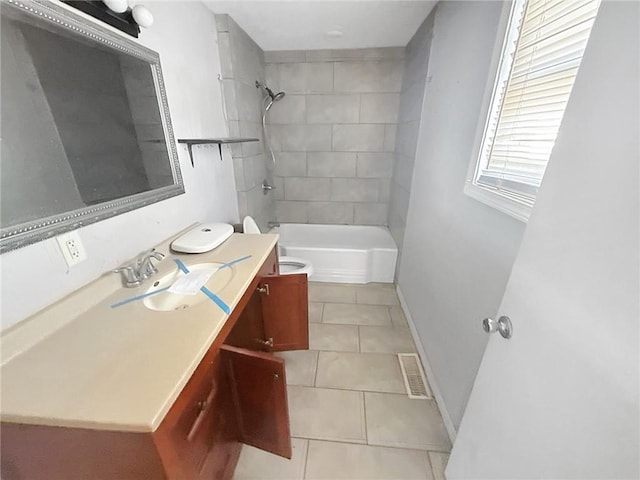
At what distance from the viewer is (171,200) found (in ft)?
4.50

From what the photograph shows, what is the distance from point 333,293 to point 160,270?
1.67 metres

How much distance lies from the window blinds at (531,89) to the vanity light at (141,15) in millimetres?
1411

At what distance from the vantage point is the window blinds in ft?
2.43

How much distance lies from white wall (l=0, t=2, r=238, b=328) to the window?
1496mm

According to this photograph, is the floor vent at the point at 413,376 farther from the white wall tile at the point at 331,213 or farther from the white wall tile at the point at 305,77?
the white wall tile at the point at 305,77

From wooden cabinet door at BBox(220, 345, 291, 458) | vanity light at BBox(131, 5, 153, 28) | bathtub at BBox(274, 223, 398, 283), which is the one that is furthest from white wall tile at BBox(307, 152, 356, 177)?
wooden cabinet door at BBox(220, 345, 291, 458)

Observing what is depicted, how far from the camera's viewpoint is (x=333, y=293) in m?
2.51

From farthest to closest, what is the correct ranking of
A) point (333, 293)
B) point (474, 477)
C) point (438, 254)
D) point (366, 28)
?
1. point (333, 293)
2. point (366, 28)
3. point (438, 254)
4. point (474, 477)

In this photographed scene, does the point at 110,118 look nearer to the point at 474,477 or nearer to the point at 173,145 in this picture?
the point at 173,145

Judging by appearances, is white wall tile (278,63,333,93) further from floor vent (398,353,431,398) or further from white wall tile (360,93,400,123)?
floor vent (398,353,431,398)

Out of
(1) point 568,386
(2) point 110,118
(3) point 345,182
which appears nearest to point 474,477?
(1) point 568,386

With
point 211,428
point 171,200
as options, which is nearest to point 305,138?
point 171,200

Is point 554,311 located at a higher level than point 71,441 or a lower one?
higher

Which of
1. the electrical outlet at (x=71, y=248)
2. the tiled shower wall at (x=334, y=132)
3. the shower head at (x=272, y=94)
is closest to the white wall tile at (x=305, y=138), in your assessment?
the tiled shower wall at (x=334, y=132)
